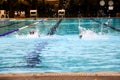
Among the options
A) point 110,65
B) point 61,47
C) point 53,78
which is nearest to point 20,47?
point 61,47

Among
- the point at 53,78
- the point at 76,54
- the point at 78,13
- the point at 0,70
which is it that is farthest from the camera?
the point at 78,13

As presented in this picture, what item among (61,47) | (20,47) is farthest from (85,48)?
(20,47)

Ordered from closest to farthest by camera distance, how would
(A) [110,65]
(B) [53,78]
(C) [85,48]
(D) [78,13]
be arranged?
(B) [53,78] < (A) [110,65] < (C) [85,48] < (D) [78,13]

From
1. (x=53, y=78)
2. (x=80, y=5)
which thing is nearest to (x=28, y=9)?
(x=80, y=5)

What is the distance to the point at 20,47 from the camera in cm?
914

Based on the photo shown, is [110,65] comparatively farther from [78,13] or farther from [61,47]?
[78,13]

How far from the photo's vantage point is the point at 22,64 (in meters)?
6.44

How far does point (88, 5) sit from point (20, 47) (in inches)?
885

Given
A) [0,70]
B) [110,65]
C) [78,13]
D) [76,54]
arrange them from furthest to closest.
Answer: [78,13] < [76,54] < [110,65] < [0,70]

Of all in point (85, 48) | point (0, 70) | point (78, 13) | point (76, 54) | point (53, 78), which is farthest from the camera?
point (78, 13)

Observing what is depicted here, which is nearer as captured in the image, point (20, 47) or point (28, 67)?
point (28, 67)

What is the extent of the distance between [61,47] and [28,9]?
2298 centimetres

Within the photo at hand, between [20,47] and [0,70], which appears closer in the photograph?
[0,70]

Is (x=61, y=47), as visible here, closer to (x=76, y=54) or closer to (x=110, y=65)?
(x=76, y=54)
